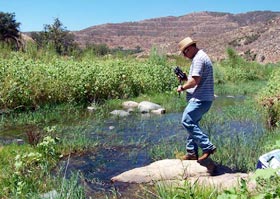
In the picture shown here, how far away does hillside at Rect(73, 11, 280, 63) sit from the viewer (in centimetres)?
7612

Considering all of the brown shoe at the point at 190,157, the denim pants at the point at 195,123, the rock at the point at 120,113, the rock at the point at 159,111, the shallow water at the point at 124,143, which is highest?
the denim pants at the point at 195,123

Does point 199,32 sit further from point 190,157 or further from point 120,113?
point 190,157

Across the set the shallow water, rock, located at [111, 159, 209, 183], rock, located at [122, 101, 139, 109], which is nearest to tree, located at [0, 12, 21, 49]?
rock, located at [122, 101, 139, 109]

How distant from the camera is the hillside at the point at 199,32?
7612 centimetres

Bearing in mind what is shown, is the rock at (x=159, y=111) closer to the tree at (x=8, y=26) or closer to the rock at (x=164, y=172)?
the rock at (x=164, y=172)

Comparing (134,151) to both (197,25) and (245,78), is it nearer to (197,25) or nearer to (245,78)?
(245,78)

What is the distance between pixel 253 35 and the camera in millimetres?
76938

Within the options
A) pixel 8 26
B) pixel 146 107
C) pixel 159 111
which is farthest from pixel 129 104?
pixel 8 26

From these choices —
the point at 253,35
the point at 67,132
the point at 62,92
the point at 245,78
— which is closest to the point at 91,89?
the point at 62,92

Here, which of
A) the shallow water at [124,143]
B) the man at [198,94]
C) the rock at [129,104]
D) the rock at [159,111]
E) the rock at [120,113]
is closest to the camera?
the man at [198,94]

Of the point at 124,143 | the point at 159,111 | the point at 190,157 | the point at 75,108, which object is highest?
the point at 190,157

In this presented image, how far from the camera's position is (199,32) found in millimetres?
117062

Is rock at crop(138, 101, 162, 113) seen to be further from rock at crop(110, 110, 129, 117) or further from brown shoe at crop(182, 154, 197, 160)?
brown shoe at crop(182, 154, 197, 160)

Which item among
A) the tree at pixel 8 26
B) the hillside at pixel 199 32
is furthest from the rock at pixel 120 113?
the hillside at pixel 199 32
